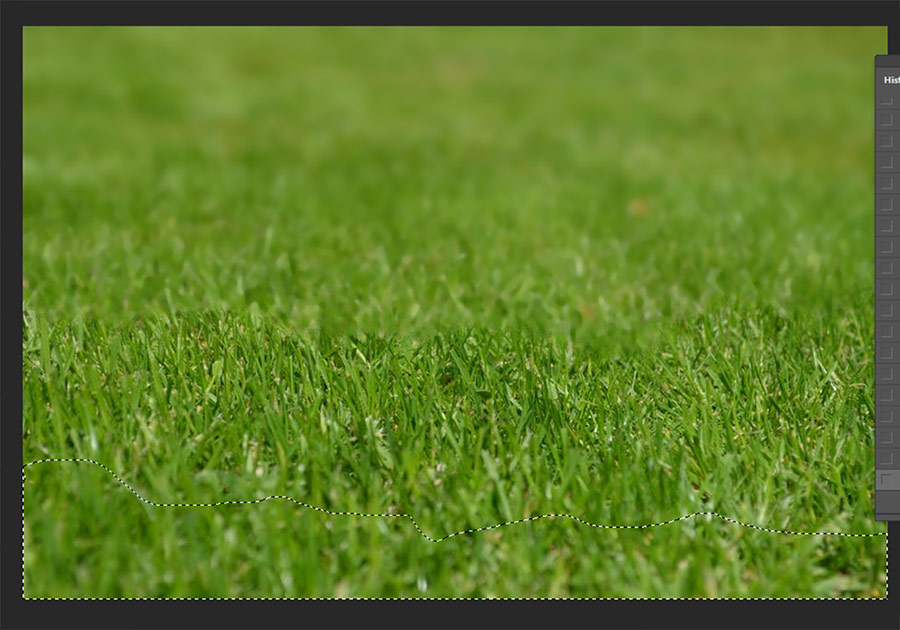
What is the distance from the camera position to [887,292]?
7.00 feet

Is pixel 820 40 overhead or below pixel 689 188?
overhead

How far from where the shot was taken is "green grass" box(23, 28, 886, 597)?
6.89 ft

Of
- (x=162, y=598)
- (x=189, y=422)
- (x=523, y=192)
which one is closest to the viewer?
(x=162, y=598)

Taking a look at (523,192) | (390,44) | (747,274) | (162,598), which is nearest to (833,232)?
(747,274)

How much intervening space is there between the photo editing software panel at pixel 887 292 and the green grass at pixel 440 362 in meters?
0.14

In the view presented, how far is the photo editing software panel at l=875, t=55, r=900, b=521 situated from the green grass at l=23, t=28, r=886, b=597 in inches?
5.5

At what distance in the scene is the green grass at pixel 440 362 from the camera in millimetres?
2100

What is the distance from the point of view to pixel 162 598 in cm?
198

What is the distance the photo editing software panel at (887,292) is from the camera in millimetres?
2102

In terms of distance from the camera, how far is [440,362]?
2.68m

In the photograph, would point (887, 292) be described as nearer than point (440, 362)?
Yes

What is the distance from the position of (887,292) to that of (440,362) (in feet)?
3.97

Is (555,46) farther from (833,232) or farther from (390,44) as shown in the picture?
(833,232)

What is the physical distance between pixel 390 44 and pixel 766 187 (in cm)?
465
